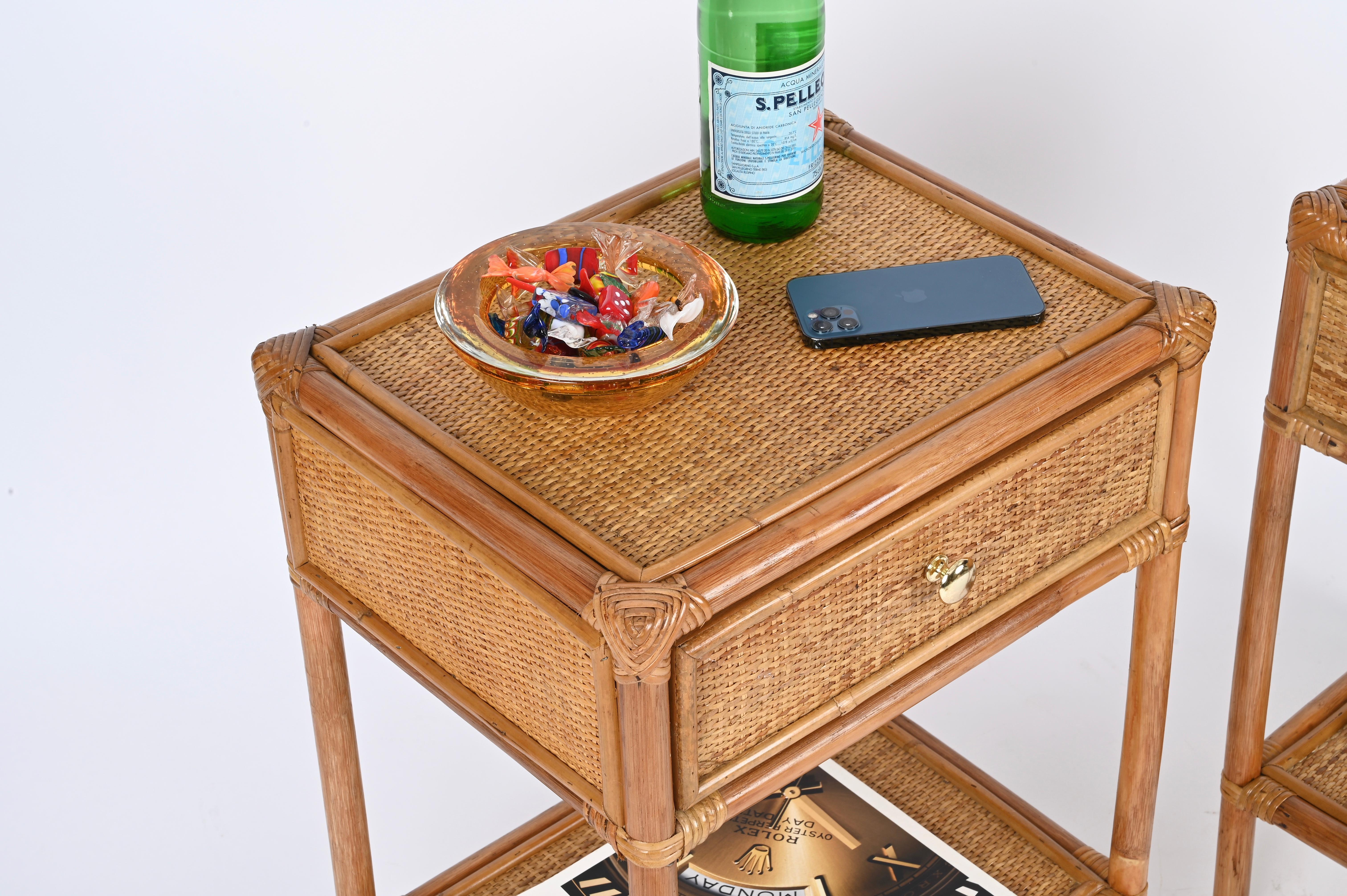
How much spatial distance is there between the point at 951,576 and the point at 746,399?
0.17 meters

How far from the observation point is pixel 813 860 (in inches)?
58.3

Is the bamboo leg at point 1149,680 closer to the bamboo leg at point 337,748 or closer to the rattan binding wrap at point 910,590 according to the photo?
the rattan binding wrap at point 910,590

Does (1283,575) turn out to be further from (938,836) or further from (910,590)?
(910,590)

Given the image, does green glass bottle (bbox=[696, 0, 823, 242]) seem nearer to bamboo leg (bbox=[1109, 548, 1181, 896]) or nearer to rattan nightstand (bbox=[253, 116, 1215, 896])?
rattan nightstand (bbox=[253, 116, 1215, 896])

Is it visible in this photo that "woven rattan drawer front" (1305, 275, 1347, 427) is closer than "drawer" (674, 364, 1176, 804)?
No

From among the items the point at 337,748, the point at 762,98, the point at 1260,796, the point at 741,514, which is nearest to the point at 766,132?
the point at 762,98

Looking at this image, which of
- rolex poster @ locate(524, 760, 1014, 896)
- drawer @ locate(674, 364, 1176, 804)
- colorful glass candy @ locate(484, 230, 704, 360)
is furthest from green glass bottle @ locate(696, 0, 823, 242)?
rolex poster @ locate(524, 760, 1014, 896)

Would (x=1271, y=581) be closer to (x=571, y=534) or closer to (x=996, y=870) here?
(x=996, y=870)

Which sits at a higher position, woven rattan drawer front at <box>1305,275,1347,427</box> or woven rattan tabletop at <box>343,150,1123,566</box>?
woven rattan tabletop at <box>343,150,1123,566</box>

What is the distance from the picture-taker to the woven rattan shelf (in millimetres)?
1259

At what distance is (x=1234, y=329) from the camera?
198cm

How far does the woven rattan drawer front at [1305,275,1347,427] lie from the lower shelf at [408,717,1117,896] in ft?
1.42

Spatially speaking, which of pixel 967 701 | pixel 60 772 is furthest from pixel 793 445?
pixel 60 772

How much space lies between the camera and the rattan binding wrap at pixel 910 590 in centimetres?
104
